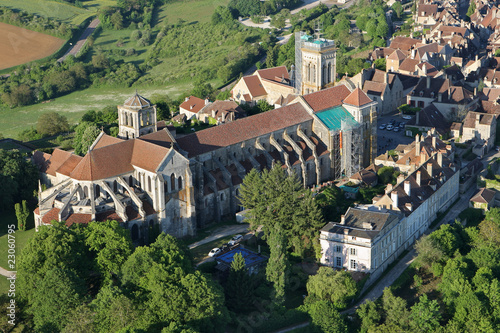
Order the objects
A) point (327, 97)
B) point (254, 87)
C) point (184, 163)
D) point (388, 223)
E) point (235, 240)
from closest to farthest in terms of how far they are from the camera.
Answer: point (388, 223) → point (184, 163) → point (235, 240) → point (327, 97) → point (254, 87)

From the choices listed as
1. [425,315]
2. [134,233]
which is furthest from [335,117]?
[425,315]

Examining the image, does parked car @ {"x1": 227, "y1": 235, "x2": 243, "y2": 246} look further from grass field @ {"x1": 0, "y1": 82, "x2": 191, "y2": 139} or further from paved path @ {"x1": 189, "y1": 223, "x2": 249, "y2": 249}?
grass field @ {"x1": 0, "y1": 82, "x2": 191, "y2": 139}

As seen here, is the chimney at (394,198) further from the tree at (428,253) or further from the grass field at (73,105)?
the grass field at (73,105)

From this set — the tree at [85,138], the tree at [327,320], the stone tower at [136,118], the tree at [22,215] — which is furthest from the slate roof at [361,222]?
the tree at [85,138]

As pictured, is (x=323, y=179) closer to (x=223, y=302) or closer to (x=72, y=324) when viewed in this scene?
(x=223, y=302)

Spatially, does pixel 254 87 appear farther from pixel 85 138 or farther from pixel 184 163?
pixel 184 163

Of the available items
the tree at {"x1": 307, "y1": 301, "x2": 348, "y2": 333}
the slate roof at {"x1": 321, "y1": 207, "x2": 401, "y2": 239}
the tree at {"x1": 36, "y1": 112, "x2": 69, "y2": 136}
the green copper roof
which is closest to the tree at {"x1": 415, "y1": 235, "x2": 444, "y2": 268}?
the slate roof at {"x1": 321, "y1": 207, "x2": 401, "y2": 239}

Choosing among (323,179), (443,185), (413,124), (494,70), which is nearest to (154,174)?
(323,179)
